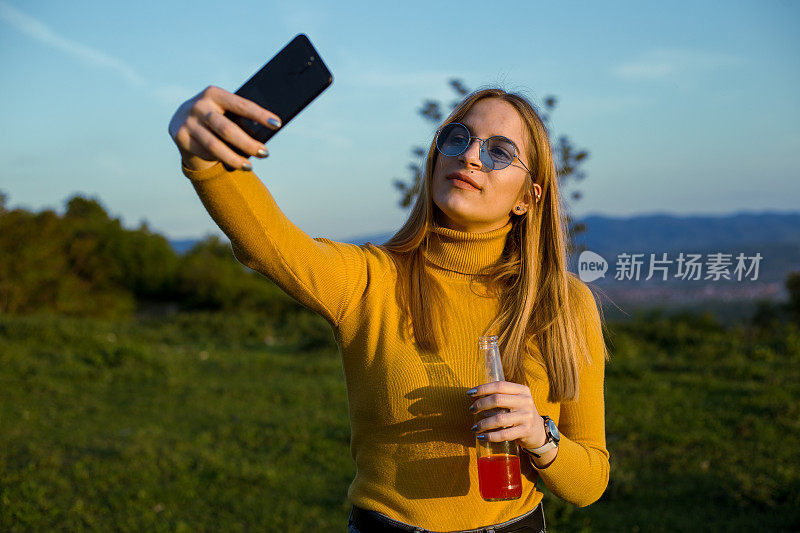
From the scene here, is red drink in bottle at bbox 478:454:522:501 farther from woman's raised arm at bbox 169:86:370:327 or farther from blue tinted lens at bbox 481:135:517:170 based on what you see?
blue tinted lens at bbox 481:135:517:170

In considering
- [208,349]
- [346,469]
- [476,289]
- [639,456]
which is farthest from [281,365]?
[476,289]

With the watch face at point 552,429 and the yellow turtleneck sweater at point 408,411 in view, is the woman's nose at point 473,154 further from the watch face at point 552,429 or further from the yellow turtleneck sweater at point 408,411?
the watch face at point 552,429

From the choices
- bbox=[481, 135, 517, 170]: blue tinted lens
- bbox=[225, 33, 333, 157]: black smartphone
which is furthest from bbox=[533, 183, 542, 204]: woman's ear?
bbox=[225, 33, 333, 157]: black smartphone

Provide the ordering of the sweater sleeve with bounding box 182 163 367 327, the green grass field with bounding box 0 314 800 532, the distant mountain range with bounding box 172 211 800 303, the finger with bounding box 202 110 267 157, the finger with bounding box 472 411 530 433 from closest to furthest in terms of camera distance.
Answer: the finger with bounding box 202 110 267 157 → the sweater sleeve with bounding box 182 163 367 327 → the finger with bounding box 472 411 530 433 → the green grass field with bounding box 0 314 800 532 → the distant mountain range with bounding box 172 211 800 303

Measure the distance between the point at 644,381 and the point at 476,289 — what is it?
6.75m

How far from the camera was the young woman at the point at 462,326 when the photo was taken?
5.79ft

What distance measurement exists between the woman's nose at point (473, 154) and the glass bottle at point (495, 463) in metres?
0.53

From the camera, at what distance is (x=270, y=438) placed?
21.7ft

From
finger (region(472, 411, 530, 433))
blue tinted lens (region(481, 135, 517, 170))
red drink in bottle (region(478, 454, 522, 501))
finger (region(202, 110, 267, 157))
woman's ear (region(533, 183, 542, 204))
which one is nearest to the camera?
finger (region(202, 110, 267, 157))

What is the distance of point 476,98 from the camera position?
2172 mm

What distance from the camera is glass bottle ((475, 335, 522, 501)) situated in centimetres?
176

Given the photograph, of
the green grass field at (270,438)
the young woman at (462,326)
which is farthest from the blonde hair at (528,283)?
the green grass field at (270,438)

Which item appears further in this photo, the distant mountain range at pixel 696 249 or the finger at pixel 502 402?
the distant mountain range at pixel 696 249

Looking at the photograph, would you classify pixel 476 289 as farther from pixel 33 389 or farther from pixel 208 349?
pixel 208 349
